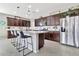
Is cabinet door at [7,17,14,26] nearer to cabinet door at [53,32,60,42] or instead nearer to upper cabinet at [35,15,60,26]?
upper cabinet at [35,15,60,26]

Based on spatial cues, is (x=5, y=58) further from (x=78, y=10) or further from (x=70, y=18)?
(x=78, y=10)

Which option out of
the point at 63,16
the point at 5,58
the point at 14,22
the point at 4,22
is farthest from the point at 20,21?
the point at 63,16

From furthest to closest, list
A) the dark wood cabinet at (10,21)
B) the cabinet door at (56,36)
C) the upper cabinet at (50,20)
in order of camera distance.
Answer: the upper cabinet at (50,20) < the cabinet door at (56,36) < the dark wood cabinet at (10,21)

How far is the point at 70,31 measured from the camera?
188 inches

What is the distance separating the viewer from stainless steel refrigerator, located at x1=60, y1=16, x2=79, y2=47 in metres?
4.51

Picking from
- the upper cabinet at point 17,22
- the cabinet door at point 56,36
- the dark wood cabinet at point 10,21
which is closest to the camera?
the upper cabinet at point 17,22

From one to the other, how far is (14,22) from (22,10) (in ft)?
3.06

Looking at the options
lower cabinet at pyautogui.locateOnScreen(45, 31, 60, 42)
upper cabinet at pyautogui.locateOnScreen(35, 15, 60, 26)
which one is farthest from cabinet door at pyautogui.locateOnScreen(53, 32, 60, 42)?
upper cabinet at pyautogui.locateOnScreen(35, 15, 60, 26)

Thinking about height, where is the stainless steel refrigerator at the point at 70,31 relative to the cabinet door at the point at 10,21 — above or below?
below

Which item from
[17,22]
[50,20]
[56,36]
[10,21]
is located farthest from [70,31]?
[10,21]

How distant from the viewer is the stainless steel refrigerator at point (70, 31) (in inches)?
178

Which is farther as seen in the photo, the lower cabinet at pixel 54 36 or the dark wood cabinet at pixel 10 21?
the lower cabinet at pixel 54 36

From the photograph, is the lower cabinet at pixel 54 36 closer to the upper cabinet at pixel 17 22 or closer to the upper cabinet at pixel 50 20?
the upper cabinet at pixel 50 20

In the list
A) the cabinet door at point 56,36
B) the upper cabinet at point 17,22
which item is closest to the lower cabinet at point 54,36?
the cabinet door at point 56,36
